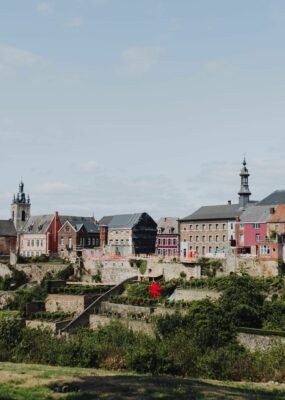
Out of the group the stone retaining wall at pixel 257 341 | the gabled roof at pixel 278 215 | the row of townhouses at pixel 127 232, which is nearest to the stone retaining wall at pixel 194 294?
the stone retaining wall at pixel 257 341

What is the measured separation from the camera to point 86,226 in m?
91.2

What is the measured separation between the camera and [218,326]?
41.4 m

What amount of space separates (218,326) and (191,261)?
18475 mm

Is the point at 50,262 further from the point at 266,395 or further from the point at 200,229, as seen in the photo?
the point at 266,395

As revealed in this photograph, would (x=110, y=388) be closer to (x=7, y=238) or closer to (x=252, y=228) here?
(x=252, y=228)

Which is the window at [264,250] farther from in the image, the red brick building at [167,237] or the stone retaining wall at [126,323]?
the red brick building at [167,237]

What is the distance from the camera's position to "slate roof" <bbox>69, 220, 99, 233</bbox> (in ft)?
294

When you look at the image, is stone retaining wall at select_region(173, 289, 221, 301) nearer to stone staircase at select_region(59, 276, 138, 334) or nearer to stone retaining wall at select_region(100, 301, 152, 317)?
stone retaining wall at select_region(100, 301, 152, 317)

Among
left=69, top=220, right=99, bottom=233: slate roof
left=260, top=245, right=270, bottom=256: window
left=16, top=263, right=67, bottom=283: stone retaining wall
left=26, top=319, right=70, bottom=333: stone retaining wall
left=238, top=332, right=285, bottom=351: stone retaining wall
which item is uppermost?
left=69, top=220, right=99, bottom=233: slate roof

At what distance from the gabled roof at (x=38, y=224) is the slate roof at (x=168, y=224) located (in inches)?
732

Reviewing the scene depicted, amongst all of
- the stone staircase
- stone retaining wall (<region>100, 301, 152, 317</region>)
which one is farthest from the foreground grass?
the stone staircase

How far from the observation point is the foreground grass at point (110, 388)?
70.4 feet

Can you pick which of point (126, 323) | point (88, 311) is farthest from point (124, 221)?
point (126, 323)

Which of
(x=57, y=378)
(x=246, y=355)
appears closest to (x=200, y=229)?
(x=246, y=355)
